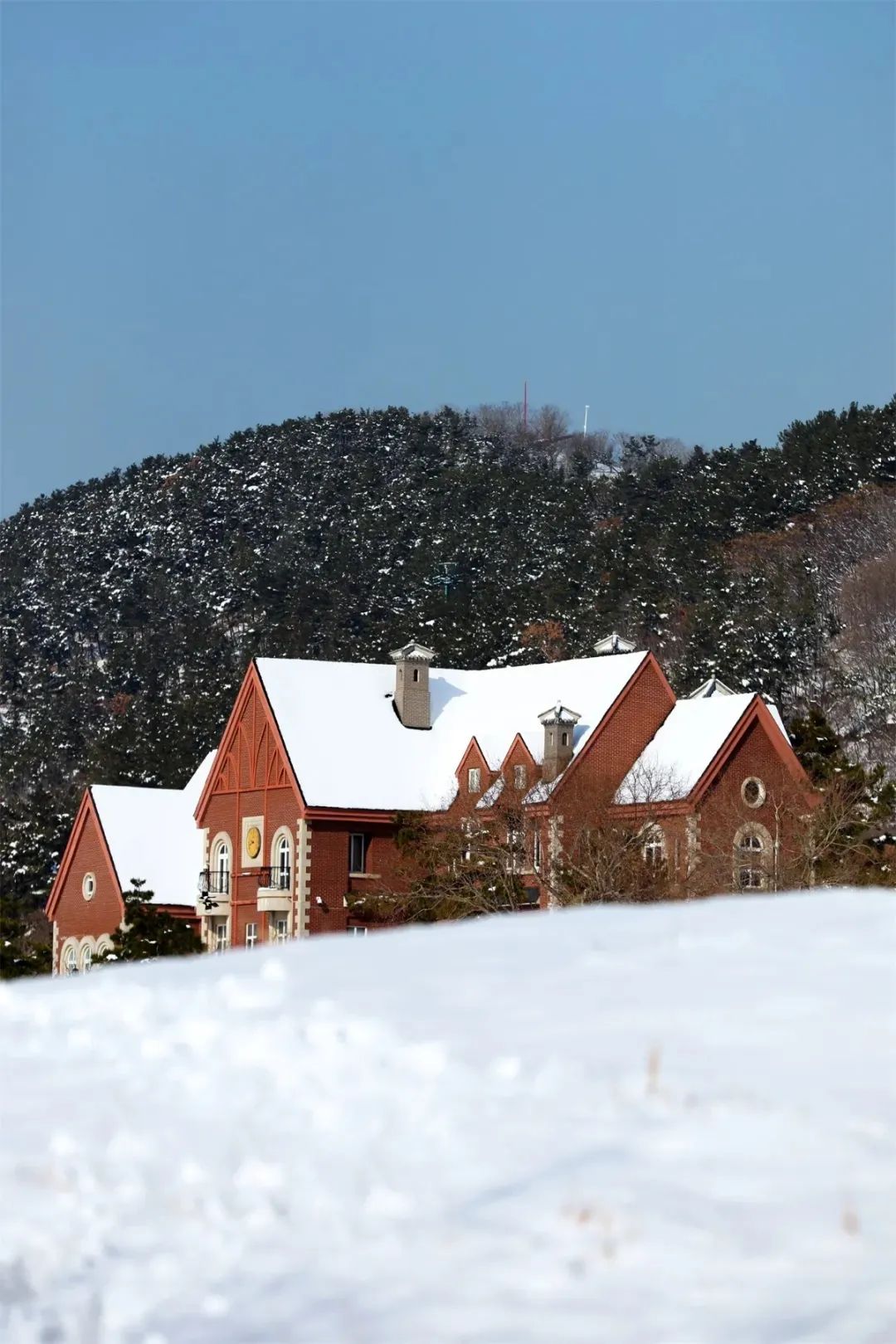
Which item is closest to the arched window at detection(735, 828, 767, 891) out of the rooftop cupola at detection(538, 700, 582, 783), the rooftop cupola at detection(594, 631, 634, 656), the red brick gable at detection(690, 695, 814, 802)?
the red brick gable at detection(690, 695, 814, 802)

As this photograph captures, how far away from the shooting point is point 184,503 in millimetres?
147125

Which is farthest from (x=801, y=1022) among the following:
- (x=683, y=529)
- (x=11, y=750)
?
(x=11, y=750)

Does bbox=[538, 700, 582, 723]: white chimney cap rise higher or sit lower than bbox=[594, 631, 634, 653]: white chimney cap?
lower

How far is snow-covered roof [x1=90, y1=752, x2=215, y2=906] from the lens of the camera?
6109 centimetres

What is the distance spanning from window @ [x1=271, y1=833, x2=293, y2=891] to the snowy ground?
149ft

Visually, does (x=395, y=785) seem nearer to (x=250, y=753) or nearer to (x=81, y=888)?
(x=250, y=753)

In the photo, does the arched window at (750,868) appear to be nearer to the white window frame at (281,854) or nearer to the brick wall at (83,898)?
the white window frame at (281,854)

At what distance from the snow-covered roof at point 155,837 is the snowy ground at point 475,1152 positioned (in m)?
50.4

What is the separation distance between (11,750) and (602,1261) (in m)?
99.0

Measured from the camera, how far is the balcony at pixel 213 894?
193 feet

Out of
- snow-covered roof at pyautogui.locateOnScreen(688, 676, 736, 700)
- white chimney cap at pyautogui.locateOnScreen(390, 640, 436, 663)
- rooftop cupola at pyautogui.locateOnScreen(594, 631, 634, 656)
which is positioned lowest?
snow-covered roof at pyautogui.locateOnScreen(688, 676, 736, 700)

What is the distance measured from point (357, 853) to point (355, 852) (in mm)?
82

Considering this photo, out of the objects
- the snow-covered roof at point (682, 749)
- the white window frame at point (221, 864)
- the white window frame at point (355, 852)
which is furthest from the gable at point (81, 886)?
the snow-covered roof at point (682, 749)

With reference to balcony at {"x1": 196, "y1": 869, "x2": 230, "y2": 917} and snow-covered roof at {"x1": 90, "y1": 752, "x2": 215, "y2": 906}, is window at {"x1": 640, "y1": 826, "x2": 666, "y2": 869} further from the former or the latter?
snow-covered roof at {"x1": 90, "y1": 752, "x2": 215, "y2": 906}
